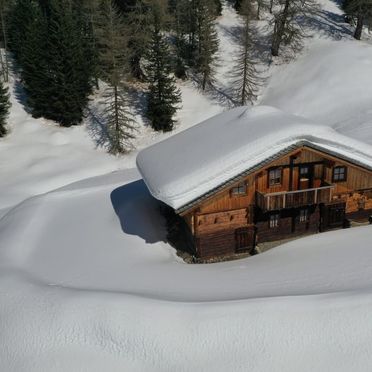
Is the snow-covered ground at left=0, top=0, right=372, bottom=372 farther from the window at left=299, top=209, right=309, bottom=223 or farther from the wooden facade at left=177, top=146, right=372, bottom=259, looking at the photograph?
the wooden facade at left=177, top=146, right=372, bottom=259

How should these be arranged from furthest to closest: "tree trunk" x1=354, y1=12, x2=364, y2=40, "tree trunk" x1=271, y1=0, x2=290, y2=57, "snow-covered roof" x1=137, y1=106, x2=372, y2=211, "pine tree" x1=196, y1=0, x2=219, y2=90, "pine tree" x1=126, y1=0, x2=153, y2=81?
1. "tree trunk" x1=354, y1=12, x2=364, y2=40
2. "tree trunk" x1=271, y1=0, x2=290, y2=57
3. "pine tree" x1=196, y1=0, x2=219, y2=90
4. "pine tree" x1=126, y1=0, x2=153, y2=81
5. "snow-covered roof" x1=137, y1=106, x2=372, y2=211

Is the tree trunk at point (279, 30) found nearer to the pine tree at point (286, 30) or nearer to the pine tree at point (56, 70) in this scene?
the pine tree at point (286, 30)

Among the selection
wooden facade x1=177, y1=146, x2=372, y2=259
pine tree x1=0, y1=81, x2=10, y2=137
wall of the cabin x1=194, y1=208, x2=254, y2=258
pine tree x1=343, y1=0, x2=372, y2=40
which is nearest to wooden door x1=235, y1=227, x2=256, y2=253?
wooden facade x1=177, y1=146, x2=372, y2=259

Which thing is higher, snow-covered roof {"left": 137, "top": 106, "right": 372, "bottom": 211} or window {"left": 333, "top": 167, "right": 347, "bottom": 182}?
snow-covered roof {"left": 137, "top": 106, "right": 372, "bottom": 211}

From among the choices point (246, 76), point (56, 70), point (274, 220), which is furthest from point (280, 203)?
point (56, 70)

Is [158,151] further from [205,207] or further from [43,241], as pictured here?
[43,241]

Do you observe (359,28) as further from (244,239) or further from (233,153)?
(244,239)
